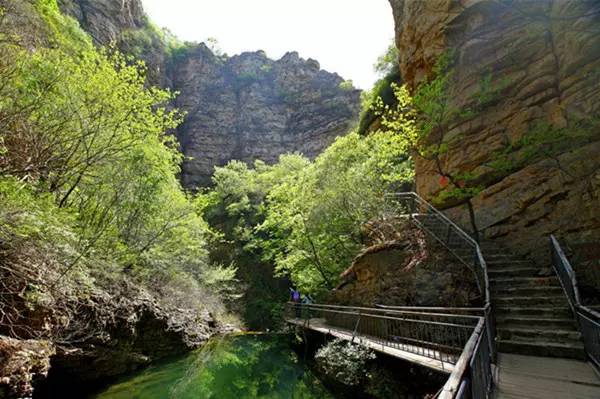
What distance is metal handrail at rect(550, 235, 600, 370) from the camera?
15.2 ft

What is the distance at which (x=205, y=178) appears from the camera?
125ft

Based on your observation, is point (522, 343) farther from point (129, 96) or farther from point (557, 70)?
point (129, 96)

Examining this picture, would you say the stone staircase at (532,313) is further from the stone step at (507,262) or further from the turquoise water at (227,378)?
the turquoise water at (227,378)

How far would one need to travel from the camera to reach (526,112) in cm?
1027

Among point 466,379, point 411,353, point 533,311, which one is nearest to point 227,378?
point 411,353

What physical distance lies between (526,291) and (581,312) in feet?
5.65

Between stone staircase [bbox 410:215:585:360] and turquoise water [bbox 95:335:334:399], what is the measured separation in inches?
183

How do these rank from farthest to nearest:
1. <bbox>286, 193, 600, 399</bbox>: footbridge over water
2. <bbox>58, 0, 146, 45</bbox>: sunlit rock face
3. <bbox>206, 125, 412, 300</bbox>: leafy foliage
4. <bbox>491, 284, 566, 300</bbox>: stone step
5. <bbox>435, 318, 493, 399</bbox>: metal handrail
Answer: <bbox>58, 0, 146, 45</bbox>: sunlit rock face
<bbox>206, 125, 412, 300</bbox>: leafy foliage
<bbox>491, 284, 566, 300</bbox>: stone step
<bbox>286, 193, 600, 399</bbox>: footbridge over water
<bbox>435, 318, 493, 399</bbox>: metal handrail

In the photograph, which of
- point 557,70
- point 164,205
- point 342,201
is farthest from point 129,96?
point 557,70

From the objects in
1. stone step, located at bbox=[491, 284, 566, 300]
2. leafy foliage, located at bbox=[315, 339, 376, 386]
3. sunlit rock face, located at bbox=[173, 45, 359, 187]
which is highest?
sunlit rock face, located at bbox=[173, 45, 359, 187]

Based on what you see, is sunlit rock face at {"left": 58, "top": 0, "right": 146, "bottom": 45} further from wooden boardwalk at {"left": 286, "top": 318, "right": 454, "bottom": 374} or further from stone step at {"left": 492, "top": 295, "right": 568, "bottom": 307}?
stone step at {"left": 492, "top": 295, "right": 568, "bottom": 307}

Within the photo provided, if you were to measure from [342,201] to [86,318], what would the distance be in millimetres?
11214

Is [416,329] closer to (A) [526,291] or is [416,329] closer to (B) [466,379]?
(A) [526,291]

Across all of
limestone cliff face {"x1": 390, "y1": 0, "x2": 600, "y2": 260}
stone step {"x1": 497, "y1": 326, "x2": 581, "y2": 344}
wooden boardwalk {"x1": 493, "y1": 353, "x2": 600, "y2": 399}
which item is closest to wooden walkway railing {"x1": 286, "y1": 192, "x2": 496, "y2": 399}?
wooden boardwalk {"x1": 493, "y1": 353, "x2": 600, "y2": 399}
